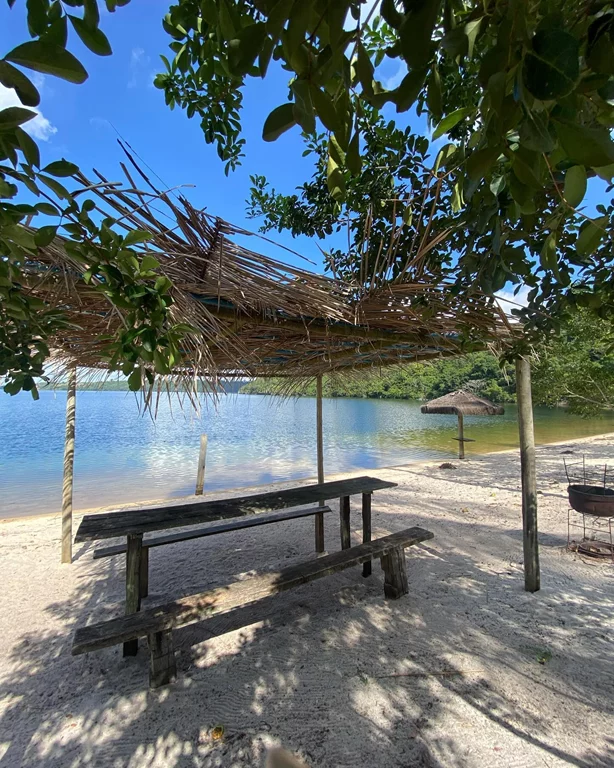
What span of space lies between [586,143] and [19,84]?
61cm

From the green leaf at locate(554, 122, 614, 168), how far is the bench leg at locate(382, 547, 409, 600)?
8.94 feet

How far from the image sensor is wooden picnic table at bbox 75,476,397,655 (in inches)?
93.4

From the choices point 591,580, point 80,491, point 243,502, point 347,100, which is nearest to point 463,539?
point 591,580

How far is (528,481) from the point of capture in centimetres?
283

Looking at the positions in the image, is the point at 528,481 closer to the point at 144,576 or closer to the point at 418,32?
the point at 144,576

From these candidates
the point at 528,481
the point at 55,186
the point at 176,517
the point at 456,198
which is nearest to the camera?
the point at 55,186

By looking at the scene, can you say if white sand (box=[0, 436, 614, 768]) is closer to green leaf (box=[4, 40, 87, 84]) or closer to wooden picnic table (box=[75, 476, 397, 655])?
wooden picnic table (box=[75, 476, 397, 655])

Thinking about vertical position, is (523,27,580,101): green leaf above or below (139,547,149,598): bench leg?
above

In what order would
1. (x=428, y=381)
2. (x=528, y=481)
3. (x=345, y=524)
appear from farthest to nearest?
1. (x=428, y=381)
2. (x=345, y=524)
3. (x=528, y=481)

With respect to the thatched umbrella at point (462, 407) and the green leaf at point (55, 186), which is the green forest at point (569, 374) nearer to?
the green leaf at point (55, 186)

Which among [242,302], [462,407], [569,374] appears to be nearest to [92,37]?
[242,302]

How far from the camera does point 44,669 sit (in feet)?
6.95

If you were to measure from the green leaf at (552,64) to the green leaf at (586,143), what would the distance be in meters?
0.05

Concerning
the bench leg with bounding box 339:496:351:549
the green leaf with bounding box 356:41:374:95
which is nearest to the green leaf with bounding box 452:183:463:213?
the green leaf with bounding box 356:41:374:95
